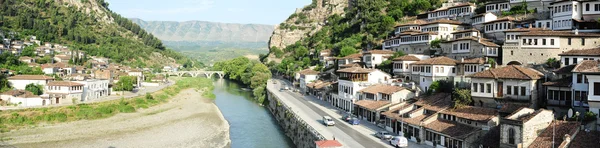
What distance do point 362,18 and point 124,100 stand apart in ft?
138

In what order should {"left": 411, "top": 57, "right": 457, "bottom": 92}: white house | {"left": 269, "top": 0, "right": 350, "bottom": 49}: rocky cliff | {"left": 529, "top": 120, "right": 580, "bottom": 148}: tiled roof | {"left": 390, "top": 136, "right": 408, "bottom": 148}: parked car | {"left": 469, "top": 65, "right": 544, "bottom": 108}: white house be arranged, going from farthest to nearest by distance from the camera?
{"left": 269, "top": 0, "right": 350, "bottom": 49}: rocky cliff, {"left": 411, "top": 57, "right": 457, "bottom": 92}: white house, {"left": 390, "top": 136, "right": 408, "bottom": 148}: parked car, {"left": 469, "top": 65, "right": 544, "bottom": 108}: white house, {"left": 529, "top": 120, "right": 580, "bottom": 148}: tiled roof

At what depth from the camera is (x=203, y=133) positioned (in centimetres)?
4331

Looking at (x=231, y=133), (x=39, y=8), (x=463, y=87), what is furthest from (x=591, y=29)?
(x=39, y=8)

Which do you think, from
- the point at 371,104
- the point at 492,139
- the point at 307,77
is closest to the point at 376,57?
the point at 371,104

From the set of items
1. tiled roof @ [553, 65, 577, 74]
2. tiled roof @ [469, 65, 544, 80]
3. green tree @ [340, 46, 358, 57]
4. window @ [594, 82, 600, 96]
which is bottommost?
window @ [594, 82, 600, 96]

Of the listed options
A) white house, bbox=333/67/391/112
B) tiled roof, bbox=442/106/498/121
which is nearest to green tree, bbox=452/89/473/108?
tiled roof, bbox=442/106/498/121

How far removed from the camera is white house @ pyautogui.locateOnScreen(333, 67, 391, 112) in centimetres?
4528

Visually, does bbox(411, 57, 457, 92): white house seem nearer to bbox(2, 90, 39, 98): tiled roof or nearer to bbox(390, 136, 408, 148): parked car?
bbox(390, 136, 408, 148): parked car

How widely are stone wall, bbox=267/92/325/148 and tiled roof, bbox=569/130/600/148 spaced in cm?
1422

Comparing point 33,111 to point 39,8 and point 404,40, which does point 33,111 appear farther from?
point 39,8

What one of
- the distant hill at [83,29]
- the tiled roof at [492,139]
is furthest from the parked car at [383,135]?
the distant hill at [83,29]

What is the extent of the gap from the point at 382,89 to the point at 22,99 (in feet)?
123

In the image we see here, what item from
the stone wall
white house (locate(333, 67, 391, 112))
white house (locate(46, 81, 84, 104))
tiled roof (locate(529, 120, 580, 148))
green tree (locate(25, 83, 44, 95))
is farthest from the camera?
white house (locate(46, 81, 84, 104))

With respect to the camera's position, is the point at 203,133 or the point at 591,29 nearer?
the point at 591,29
